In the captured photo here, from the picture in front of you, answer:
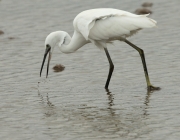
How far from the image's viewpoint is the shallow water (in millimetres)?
8711

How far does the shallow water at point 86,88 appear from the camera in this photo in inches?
343

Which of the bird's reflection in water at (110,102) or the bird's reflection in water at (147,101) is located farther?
the bird's reflection in water at (110,102)

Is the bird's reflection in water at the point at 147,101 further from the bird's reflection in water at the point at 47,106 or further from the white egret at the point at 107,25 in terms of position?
the bird's reflection in water at the point at 47,106

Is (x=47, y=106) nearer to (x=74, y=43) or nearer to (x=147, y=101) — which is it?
(x=147, y=101)

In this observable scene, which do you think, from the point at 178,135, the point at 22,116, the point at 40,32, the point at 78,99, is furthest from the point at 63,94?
the point at 40,32

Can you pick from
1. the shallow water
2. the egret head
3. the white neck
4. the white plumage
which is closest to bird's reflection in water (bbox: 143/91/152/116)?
the shallow water

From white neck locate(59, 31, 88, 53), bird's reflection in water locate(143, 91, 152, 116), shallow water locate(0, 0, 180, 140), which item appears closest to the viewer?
shallow water locate(0, 0, 180, 140)

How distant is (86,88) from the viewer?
442 inches

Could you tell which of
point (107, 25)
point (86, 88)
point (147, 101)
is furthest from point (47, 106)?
point (107, 25)

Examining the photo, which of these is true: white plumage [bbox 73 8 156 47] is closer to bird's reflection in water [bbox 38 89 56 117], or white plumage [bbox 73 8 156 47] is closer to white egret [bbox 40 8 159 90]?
white egret [bbox 40 8 159 90]

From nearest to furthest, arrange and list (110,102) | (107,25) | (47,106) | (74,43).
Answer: (47,106) < (110,102) < (107,25) < (74,43)

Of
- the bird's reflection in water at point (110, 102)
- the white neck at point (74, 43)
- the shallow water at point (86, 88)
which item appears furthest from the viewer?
the white neck at point (74, 43)

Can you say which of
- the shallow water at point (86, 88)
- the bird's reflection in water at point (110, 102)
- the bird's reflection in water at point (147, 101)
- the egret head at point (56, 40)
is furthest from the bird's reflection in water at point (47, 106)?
the bird's reflection in water at point (147, 101)

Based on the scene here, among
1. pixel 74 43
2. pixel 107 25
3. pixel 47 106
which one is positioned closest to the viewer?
pixel 47 106
